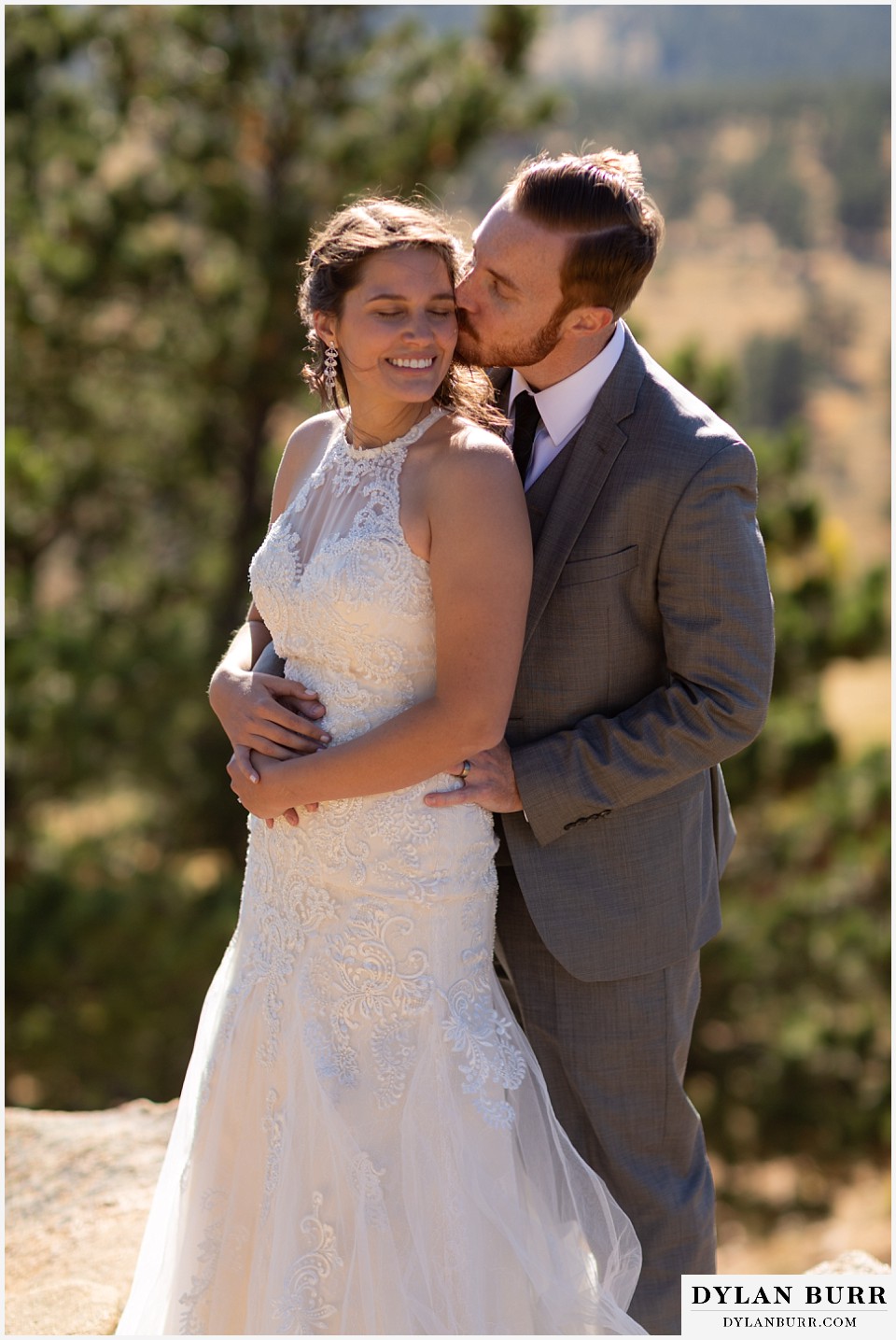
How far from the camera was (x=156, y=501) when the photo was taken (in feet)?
31.5

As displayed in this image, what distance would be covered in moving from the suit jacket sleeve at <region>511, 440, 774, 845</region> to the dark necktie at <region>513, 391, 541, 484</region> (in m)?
0.37

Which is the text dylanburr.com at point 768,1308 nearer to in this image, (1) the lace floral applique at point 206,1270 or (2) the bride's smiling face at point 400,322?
(1) the lace floral applique at point 206,1270

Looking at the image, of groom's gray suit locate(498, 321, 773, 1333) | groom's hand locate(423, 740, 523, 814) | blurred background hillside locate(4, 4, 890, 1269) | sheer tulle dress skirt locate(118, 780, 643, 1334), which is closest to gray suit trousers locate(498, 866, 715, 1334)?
groom's gray suit locate(498, 321, 773, 1333)

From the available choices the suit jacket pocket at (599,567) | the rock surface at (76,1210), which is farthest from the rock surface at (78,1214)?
the suit jacket pocket at (599,567)

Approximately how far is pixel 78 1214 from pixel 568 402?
7.62ft

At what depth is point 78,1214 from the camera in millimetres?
3369

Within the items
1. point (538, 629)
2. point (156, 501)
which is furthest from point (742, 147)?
point (538, 629)

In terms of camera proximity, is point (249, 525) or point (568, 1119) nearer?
point (568, 1119)

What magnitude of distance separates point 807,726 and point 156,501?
481 centimetres

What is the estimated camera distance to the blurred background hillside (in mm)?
7277

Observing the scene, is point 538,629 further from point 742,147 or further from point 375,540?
point 742,147

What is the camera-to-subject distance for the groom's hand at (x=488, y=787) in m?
2.37

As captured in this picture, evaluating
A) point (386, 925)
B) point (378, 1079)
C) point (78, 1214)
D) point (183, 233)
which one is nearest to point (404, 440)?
point (386, 925)

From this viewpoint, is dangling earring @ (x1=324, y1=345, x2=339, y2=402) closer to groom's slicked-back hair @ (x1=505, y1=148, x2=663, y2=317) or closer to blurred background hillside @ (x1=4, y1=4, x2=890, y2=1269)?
groom's slicked-back hair @ (x1=505, y1=148, x2=663, y2=317)
